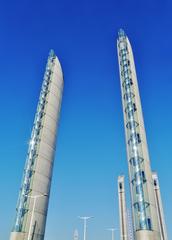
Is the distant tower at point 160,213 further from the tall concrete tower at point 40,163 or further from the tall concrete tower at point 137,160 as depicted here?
the tall concrete tower at point 40,163

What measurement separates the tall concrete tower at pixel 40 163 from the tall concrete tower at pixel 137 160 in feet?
73.5

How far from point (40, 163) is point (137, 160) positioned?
2800 cm

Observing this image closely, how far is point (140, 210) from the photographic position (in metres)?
47.2

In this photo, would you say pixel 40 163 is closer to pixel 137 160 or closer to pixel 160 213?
pixel 137 160

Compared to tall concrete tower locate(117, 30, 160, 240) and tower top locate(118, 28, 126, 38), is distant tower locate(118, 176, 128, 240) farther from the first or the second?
tower top locate(118, 28, 126, 38)

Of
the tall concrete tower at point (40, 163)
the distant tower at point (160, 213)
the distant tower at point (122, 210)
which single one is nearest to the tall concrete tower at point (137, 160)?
the tall concrete tower at point (40, 163)

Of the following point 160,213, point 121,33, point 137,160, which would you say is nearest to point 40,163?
point 137,160

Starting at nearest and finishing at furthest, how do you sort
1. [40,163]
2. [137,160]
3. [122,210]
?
[137,160] < [40,163] < [122,210]

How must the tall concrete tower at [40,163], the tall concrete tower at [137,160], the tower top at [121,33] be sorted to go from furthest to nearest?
the tower top at [121,33]
the tall concrete tower at [40,163]
the tall concrete tower at [137,160]

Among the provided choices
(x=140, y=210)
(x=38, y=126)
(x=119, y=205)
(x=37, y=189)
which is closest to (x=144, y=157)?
(x=140, y=210)

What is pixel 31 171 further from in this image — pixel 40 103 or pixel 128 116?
pixel 128 116

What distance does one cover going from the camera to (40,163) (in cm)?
6719

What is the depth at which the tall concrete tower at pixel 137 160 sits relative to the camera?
151ft

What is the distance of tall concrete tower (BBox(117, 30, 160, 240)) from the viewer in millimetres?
46125
